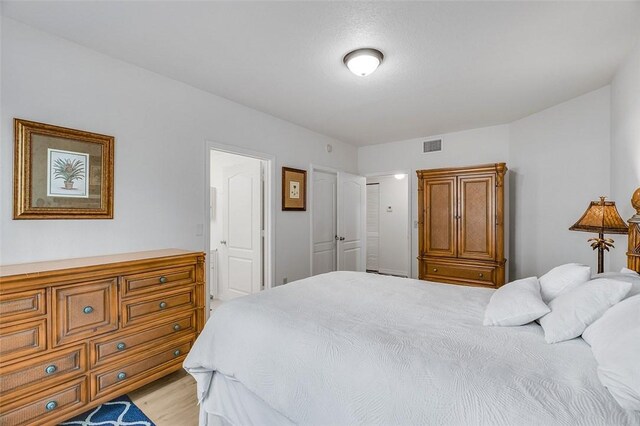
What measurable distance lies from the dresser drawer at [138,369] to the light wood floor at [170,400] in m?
0.14

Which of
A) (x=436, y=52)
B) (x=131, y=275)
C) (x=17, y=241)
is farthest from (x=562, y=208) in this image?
(x=17, y=241)

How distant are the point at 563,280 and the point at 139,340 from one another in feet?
8.82

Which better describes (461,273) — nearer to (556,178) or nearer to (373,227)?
(556,178)

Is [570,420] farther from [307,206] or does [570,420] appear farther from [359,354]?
[307,206]

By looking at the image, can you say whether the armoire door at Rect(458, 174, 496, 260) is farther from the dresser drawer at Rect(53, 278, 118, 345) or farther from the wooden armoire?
the dresser drawer at Rect(53, 278, 118, 345)

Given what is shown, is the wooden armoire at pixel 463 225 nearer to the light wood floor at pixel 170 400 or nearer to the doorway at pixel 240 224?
the doorway at pixel 240 224

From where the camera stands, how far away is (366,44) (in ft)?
7.25

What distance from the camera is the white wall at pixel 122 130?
6.51ft

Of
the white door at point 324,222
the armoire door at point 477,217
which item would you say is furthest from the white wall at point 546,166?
the white door at point 324,222

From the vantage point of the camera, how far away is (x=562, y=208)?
11.3 feet

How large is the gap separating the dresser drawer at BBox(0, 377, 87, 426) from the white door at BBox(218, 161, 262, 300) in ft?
7.26

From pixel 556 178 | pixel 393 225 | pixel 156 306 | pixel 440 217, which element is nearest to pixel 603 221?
pixel 556 178

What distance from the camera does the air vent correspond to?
15.4 ft

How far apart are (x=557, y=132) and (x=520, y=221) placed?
116 cm
